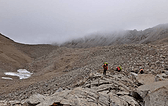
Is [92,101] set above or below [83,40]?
below

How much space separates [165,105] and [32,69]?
2907 centimetres

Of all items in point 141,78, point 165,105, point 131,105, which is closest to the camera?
point 165,105

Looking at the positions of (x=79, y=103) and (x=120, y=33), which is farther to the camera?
(x=120, y=33)

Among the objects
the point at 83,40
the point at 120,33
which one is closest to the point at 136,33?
the point at 120,33

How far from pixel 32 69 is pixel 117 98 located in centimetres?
2708

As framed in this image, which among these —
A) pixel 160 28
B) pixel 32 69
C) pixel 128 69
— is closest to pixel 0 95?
pixel 128 69

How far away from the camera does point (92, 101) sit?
5938mm

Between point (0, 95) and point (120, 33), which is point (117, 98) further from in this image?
point (120, 33)

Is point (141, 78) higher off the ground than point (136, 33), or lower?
lower

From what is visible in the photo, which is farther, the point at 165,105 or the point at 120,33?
the point at 120,33

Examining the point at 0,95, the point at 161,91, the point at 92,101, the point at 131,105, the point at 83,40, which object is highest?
the point at 83,40

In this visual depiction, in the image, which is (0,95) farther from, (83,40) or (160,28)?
(83,40)

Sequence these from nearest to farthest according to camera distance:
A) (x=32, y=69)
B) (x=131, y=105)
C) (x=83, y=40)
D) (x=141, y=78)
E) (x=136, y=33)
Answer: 1. (x=131, y=105)
2. (x=141, y=78)
3. (x=32, y=69)
4. (x=136, y=33)
5. (x=83, y=40)

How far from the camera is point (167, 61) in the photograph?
1216cm
